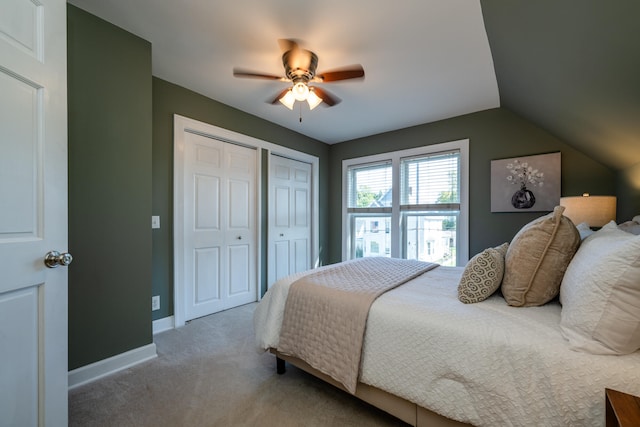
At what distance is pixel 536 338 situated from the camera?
3.28ft

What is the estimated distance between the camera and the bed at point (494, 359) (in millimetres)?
868

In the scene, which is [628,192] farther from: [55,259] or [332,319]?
[55,259]

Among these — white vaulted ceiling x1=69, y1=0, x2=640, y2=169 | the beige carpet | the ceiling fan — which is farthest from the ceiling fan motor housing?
the beige carpet

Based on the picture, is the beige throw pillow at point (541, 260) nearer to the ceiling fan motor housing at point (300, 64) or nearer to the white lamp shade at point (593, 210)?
the white lamp shade at point (593, 210)

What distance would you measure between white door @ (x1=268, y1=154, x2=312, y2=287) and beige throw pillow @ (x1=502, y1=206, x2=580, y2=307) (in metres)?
2.86

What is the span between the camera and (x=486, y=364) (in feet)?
3.41

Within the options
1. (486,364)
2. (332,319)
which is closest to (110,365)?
(332,319)

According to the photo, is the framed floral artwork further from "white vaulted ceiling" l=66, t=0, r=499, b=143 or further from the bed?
the bed

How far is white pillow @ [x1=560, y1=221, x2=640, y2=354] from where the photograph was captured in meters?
0.84

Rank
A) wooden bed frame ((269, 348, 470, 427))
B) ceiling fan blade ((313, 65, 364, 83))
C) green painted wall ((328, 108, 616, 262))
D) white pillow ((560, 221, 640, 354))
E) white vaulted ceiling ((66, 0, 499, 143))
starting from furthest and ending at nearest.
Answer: green painted wall ((328, 108, 616, 262)), ceiling fan blade ((313, 65, 364, 83)), white vaulted ceiling ((66, 0, 499, 143)), wooden bed frame ((269, 348, 470, 427)), white pillow ((560, 221, 640, 354))

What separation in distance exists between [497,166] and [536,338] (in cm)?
267

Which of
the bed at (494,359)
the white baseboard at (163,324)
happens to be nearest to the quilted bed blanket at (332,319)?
the bed at (494,359)

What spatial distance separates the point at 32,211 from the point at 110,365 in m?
1.44

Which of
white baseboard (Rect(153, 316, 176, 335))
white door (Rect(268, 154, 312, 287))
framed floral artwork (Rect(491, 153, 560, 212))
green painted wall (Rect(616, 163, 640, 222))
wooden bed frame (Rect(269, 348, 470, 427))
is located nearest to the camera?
wooden bed frame (Rect(269, 348, 470, 427))
